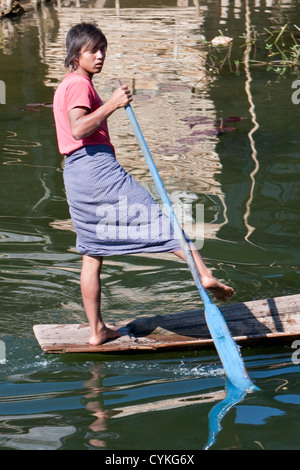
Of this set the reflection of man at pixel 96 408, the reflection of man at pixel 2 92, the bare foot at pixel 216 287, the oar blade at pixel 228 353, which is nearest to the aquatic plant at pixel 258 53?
the reflection of man at pixel 2 92

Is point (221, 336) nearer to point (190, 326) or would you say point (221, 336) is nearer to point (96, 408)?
point (190, 326)

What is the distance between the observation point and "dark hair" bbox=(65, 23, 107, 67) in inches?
132

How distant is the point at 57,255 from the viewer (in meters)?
4.75

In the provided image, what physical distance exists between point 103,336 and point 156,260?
3.84ft

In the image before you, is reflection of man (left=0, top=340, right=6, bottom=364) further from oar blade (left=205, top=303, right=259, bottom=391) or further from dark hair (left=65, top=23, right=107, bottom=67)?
dark hair (left=65, top=23, right=107, bottom=67)

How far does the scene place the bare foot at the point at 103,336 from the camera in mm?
3596

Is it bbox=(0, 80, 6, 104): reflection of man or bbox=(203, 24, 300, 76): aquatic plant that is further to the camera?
bbox=(203, 24, 300, 76): aquatic plant

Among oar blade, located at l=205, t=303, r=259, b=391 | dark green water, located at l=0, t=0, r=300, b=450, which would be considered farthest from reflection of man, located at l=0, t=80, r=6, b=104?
oar blade, located at l=205, t=303, r=259, b=391

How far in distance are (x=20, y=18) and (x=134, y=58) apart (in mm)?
4526

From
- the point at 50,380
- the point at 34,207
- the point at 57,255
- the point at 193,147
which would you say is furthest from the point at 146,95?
the point at 50,380

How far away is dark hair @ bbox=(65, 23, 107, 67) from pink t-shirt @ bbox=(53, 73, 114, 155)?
105mm

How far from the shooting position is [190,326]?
12.3 ft

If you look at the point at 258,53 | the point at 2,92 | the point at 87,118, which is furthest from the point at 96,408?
the point at 258,53

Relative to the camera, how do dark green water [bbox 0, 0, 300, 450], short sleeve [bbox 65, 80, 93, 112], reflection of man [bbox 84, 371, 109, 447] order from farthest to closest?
1. short sleeve [bbox 65, 80, 93, 112]
2. dark green water [bbox 0, 0, 300, 450]
3. reflection of man [bbox 84, 371, 109, 447]
